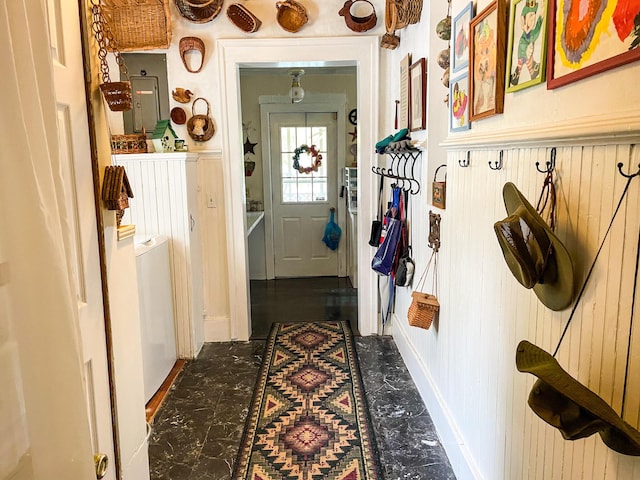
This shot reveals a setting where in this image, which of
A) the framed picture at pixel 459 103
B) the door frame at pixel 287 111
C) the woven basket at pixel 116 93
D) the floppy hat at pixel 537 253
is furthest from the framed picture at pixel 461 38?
the door frame at pixel 287 111

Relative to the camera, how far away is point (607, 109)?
3.05 feet

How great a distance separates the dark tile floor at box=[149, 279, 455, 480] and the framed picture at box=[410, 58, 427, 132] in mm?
1478

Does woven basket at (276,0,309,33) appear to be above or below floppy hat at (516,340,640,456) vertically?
above

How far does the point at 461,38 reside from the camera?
5.91 feet

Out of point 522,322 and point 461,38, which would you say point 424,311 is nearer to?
point 522,322

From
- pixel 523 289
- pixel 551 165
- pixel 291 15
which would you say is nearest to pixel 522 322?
pixel 523 289

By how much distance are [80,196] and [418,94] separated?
6.01 ft

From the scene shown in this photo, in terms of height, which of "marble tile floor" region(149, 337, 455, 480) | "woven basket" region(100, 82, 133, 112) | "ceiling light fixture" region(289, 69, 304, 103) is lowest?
"marble tile floor" region(149, 337, 455, 480)

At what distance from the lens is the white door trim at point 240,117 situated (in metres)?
3.16

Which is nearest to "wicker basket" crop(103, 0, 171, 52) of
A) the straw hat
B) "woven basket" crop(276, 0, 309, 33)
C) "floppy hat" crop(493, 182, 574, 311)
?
the straw hat

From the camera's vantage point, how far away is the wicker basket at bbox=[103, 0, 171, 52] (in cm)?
297

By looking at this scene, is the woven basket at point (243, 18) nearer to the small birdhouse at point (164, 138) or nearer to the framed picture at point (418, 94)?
the small birdhouse at point (164, 138)

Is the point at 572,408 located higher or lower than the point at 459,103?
lower

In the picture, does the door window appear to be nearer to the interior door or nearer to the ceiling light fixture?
the ceiling light fixture
